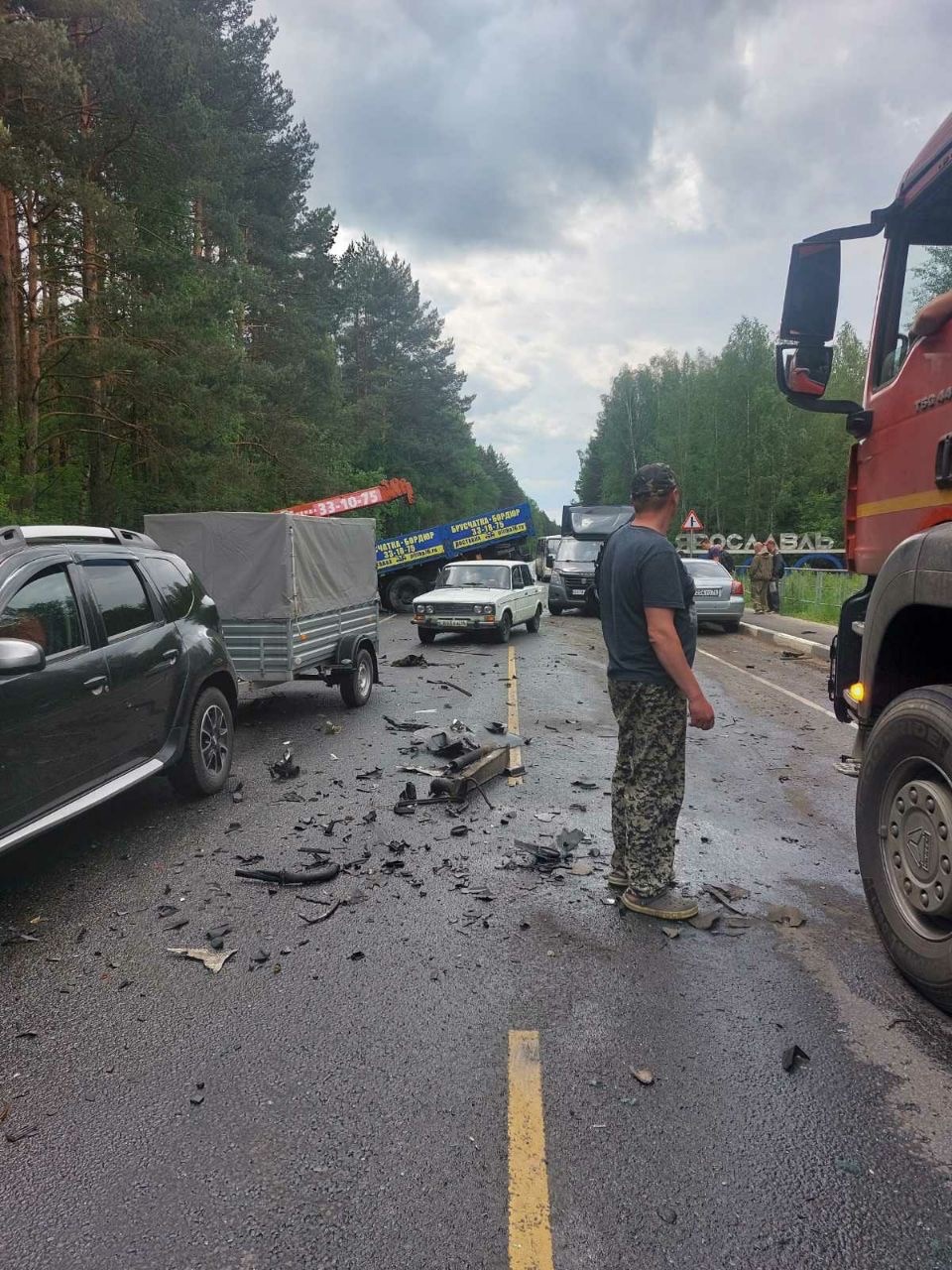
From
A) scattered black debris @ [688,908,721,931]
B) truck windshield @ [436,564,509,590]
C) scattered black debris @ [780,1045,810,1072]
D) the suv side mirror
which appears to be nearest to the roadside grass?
truck windshield @ [436,564,509,590]

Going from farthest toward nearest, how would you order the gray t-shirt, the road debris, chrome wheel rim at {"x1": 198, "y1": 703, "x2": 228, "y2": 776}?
chrome wheel rim at {"x1": 198, "y1": 703, "x2": 228, "y2": 776}, the gray t-shirt, the road debris

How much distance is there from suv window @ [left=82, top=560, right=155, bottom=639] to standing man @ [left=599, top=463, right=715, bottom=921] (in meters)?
3.11

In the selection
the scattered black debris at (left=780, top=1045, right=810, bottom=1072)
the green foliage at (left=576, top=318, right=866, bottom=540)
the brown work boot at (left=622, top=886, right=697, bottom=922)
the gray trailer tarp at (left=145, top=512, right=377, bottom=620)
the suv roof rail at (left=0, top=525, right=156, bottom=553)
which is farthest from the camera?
the green foliage at (left=576, top=318, right=866, bottom=540)

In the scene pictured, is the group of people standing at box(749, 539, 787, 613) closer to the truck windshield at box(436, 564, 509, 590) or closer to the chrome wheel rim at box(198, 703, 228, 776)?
the truck windshield at box(436, 564, 509, 590)

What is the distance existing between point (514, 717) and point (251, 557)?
134 inches

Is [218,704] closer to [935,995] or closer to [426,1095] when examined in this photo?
[426,1095]

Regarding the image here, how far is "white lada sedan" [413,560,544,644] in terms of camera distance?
16.8m

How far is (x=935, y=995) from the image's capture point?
3154mm

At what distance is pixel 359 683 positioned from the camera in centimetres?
1034

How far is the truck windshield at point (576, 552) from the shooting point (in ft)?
83.5

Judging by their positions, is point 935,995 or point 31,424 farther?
point 31,424

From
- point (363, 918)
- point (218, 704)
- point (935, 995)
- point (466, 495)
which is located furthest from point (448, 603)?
point (466, 495)

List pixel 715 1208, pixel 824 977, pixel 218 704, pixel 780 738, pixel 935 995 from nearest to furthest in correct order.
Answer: pixel 715 1208 < pixel 935 995 < pixel 824 977 < pixel 218 704 < pixel 780 738

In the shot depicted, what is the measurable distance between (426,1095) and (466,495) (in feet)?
207
